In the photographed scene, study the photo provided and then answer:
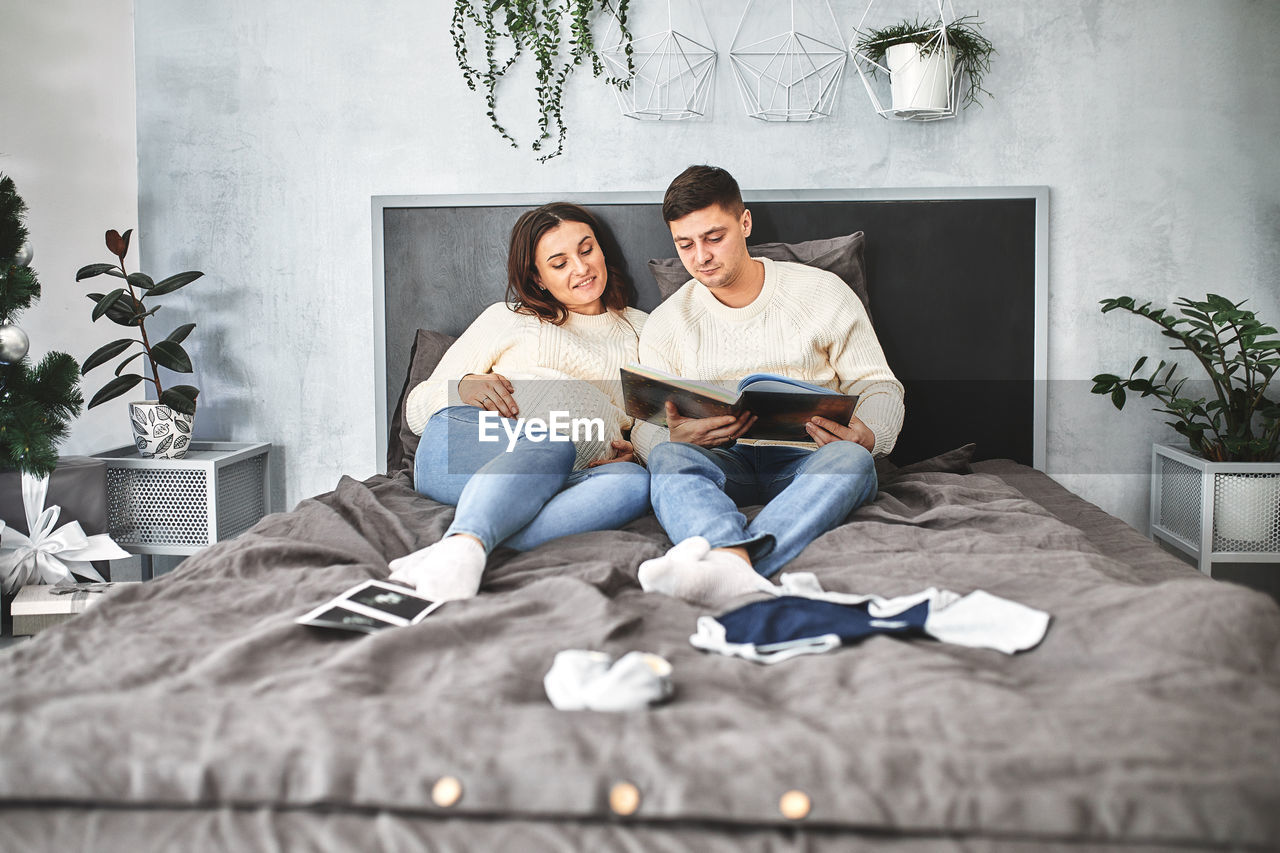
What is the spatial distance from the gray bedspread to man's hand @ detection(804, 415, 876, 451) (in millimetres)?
749

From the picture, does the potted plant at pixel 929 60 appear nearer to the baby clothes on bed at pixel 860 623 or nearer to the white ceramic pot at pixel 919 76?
the white ceramic pot at pixel 919 76

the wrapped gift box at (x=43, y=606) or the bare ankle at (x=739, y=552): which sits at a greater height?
the bare ankle at (x=739, y=552)

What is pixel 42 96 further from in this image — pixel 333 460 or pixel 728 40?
pixel 728 40

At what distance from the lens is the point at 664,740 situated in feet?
2.74

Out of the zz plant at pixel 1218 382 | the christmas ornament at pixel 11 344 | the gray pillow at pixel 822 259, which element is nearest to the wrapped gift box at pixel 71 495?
the christmas ornament at pixel 11 344

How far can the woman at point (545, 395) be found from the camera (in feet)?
5.57

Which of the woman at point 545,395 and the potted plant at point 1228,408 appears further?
the potted plant at point 1228,408

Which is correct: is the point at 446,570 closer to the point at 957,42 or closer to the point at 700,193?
the point at 700,193

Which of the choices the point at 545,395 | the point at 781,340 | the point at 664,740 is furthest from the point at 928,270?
the point at 664,740

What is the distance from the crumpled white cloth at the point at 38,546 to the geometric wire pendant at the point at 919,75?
218 centimetres

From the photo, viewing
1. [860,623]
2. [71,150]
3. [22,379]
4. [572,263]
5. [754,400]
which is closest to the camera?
[860,623]

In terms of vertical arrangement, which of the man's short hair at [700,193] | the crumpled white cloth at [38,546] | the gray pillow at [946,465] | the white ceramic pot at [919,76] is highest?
the white ceramic pot at [919,76]

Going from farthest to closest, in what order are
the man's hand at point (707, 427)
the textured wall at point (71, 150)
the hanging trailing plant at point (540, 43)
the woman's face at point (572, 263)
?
the hanging trailing plant at point (540, 43) < the textured wall at point (71, 150) < the woman's face at point (572, 263) < the man's hand at point (707, 427)

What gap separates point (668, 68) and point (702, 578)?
163 centimetres
